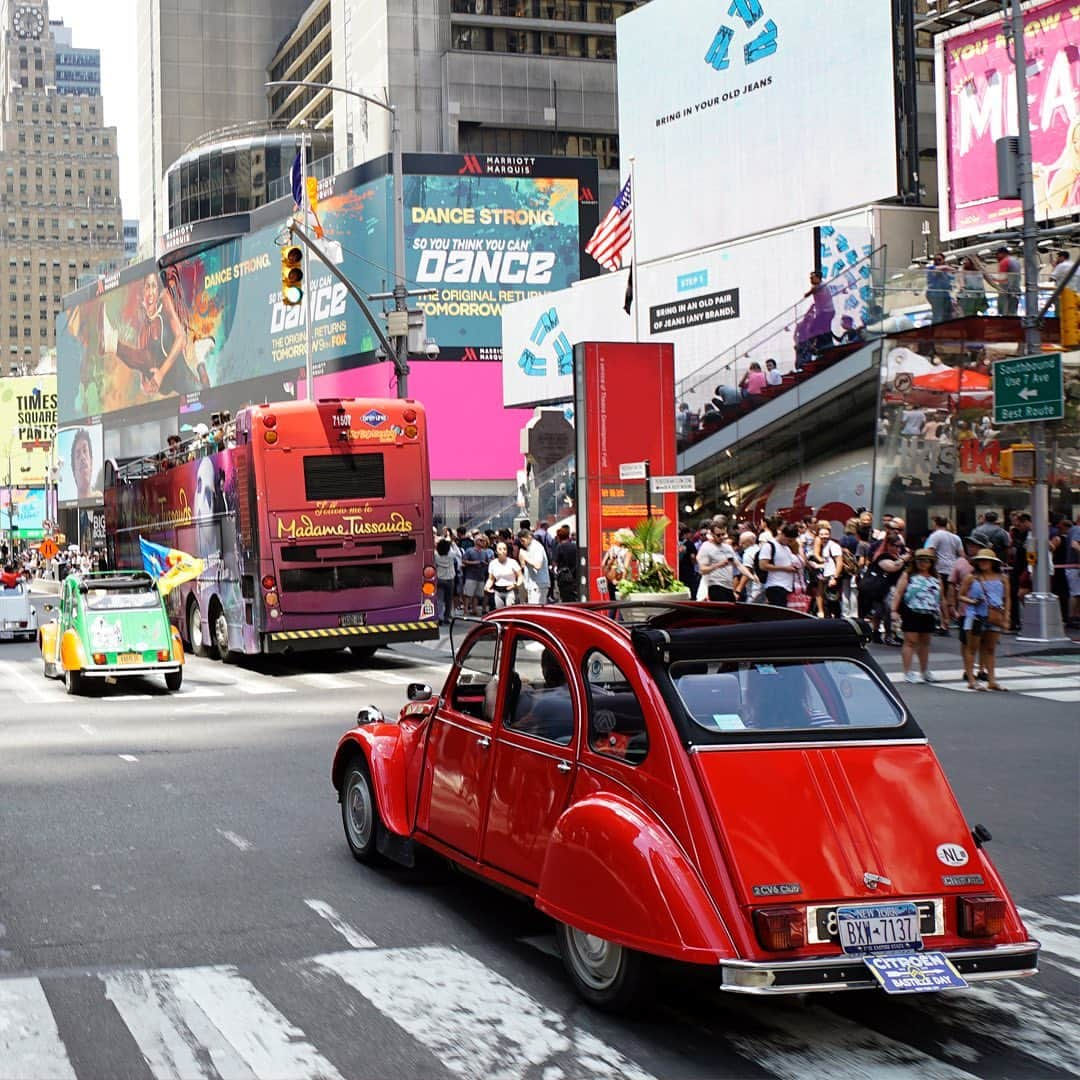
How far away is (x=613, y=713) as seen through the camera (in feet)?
21.5

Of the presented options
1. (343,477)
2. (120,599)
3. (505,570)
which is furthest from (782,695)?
Result: (505,570)

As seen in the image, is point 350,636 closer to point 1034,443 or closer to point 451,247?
point 1034,443

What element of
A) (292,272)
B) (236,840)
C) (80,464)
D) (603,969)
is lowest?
(236,840)

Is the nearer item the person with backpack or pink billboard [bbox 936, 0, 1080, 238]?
the person with backpack

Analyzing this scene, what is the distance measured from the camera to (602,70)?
8631 centimetres

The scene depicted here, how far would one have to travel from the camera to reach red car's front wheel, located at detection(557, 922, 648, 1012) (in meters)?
5.92

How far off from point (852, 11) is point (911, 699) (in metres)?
32.0

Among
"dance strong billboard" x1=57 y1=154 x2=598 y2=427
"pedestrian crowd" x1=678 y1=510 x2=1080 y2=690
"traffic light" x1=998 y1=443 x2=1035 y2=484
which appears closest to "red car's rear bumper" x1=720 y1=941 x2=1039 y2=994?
"pedestrian crowd" x1=678 y1=510 x2=1080 y2=690

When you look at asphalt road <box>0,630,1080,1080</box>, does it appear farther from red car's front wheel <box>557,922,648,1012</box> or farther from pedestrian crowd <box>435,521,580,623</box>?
pedestrian crowd <box>435,521,580,623</box>

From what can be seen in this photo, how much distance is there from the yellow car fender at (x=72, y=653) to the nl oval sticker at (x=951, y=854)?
15879mm

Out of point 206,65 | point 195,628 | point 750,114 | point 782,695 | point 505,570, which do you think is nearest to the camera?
point 782,695

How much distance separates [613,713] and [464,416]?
65691mm

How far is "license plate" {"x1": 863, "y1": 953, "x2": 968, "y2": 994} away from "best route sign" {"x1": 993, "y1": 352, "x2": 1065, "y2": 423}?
1668cm

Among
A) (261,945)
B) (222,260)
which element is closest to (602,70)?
(222,260)
